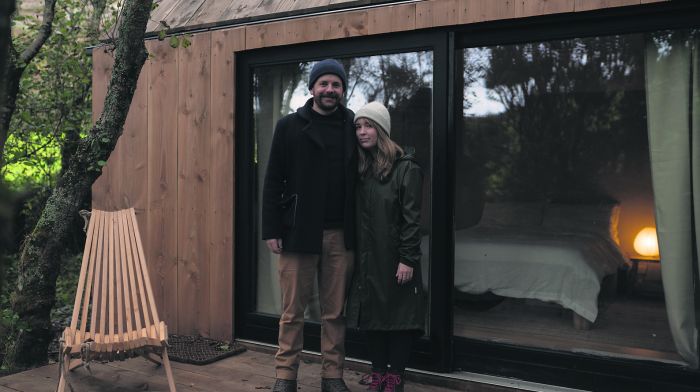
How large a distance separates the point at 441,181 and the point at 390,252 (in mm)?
670

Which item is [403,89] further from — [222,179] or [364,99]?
[222,179]

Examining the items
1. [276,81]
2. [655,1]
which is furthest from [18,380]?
[655,1]

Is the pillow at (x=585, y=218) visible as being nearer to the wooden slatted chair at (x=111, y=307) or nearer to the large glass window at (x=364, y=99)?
the large glass window at (x=364, y=99)

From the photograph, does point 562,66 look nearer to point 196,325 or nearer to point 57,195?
point 196,325

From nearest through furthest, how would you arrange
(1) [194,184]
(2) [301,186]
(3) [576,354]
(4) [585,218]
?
(2) [301,186] → (3) [576,354] → (1) [194,184] → (4) [585,218]

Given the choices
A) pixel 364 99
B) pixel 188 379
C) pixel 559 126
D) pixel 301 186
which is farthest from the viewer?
pixel 559 126

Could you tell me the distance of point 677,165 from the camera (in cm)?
337

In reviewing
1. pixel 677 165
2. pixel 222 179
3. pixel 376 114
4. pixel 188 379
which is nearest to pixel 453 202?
pixel 376 114

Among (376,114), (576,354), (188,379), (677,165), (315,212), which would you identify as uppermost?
(376,114)

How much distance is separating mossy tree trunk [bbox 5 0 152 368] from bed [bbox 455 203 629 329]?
2.76 metres

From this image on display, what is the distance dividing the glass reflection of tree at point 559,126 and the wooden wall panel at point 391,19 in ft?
10.3

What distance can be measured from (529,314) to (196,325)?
2658 millimetres

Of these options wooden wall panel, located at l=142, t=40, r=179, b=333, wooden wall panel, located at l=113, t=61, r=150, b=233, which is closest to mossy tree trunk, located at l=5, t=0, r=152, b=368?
wooden wall panel, located at l=142, t=40, r=179, b=333

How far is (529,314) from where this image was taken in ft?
15.7
